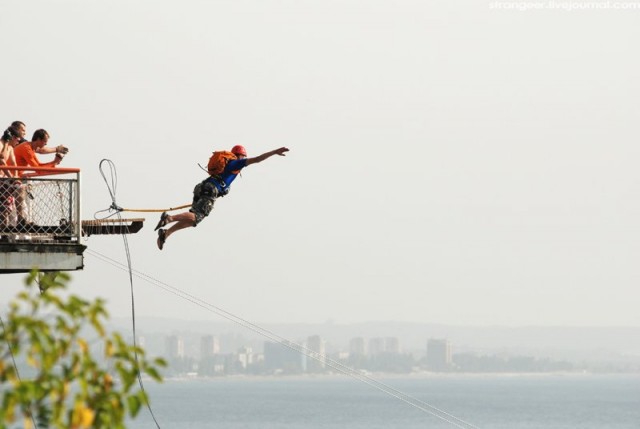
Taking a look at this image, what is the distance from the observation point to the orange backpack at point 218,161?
2261cm

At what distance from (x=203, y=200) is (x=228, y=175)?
532 millimetres

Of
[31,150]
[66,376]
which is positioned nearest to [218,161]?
[31,150]

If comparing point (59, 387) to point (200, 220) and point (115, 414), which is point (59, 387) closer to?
point (115, 414)

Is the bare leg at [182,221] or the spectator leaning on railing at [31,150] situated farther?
the bare leg at [182,221]

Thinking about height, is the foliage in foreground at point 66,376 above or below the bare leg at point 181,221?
below

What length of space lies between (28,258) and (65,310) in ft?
38.4

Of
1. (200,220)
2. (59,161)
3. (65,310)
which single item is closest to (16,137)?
(59,161)

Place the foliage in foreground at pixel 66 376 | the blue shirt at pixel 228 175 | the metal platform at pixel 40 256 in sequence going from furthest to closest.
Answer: the blue shirt at pixel 228 175 → the metal platform at pixel 40 256 → the foliage in foreground at pixel 66 376

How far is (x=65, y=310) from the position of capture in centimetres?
904

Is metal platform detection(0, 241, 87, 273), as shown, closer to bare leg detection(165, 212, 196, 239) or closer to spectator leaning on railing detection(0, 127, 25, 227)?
spectator leaning on railing detection(0, 127, 25, 227)

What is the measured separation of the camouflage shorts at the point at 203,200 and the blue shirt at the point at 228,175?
76 mm

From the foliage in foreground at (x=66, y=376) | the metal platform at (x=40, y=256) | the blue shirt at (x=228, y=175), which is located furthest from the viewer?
the blue shirt at (x=228, y=175)

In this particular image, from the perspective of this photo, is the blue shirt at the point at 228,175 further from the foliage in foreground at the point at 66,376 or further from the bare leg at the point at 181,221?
the foliage in foreground at the point at 66,376

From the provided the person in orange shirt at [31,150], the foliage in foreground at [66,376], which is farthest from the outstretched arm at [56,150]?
the foliage in foreground at [66,376]
